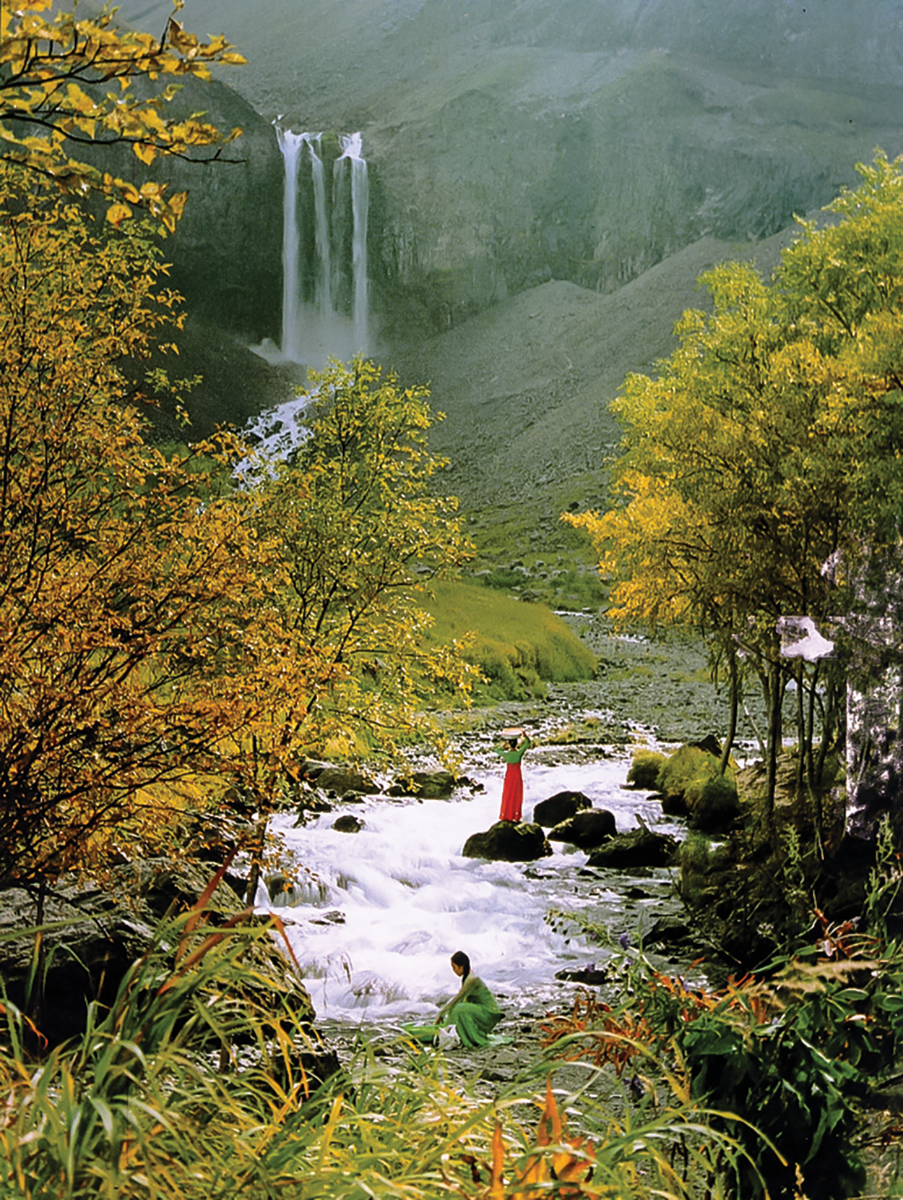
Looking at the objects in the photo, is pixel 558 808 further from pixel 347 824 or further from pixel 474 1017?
pixel 474 1017

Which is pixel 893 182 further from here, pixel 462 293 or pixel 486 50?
pixel 486 50

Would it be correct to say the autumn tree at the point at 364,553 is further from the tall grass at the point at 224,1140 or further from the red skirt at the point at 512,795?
the tall grass at the point at 224,1140

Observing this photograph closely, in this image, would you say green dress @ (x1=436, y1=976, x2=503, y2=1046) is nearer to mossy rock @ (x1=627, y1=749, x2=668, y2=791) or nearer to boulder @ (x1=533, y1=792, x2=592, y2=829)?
boulder @ (x1=533, y1=792, x2=592, y2=829)

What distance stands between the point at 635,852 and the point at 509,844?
48.6 inches

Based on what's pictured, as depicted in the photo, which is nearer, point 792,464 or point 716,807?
point 792,464

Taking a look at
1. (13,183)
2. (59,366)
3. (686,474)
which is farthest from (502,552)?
(59,366)

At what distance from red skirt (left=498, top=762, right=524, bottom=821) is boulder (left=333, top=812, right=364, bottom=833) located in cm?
149

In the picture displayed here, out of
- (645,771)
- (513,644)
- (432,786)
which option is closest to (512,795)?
(432,786)

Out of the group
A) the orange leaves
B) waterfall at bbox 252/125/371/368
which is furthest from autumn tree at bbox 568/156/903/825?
waterfall at bbox 252/125/371/368

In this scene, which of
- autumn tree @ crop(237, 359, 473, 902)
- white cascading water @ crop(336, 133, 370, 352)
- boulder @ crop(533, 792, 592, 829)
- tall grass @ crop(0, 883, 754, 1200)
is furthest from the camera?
white cascading water @ crop(336, 133, 370, 352)

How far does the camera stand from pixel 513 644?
12750 mm

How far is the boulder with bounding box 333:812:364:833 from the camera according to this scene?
8844 millimetres

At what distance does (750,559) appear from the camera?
19.6 feet

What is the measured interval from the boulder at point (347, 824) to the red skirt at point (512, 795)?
4.90 ft
